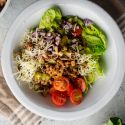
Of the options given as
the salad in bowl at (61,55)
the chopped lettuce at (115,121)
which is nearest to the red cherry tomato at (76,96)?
the salad in bowl at (61,55)

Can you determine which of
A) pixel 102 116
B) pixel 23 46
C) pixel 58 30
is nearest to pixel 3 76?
pixel 23 46

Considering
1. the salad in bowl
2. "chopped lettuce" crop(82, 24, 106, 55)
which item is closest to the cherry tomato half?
the salad in bowl

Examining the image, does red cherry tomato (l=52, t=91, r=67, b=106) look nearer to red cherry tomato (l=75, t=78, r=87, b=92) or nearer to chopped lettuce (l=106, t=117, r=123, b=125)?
red cherry tomato (l=75, t=78, r=87, b=92)

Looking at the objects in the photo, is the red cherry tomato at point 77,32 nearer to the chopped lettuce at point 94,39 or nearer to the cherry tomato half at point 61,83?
the chopped lettuce at point 94,39

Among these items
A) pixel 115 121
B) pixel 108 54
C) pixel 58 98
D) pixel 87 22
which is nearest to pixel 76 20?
pixel 87 22

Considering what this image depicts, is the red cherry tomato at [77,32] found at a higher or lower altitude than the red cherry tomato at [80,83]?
higher

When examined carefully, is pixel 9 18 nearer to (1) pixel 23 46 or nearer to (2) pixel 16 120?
(1) pixel 23 46

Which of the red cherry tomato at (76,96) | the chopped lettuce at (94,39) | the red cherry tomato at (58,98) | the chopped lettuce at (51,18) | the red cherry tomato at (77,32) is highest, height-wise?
the chopped lettuce at (51,18)
